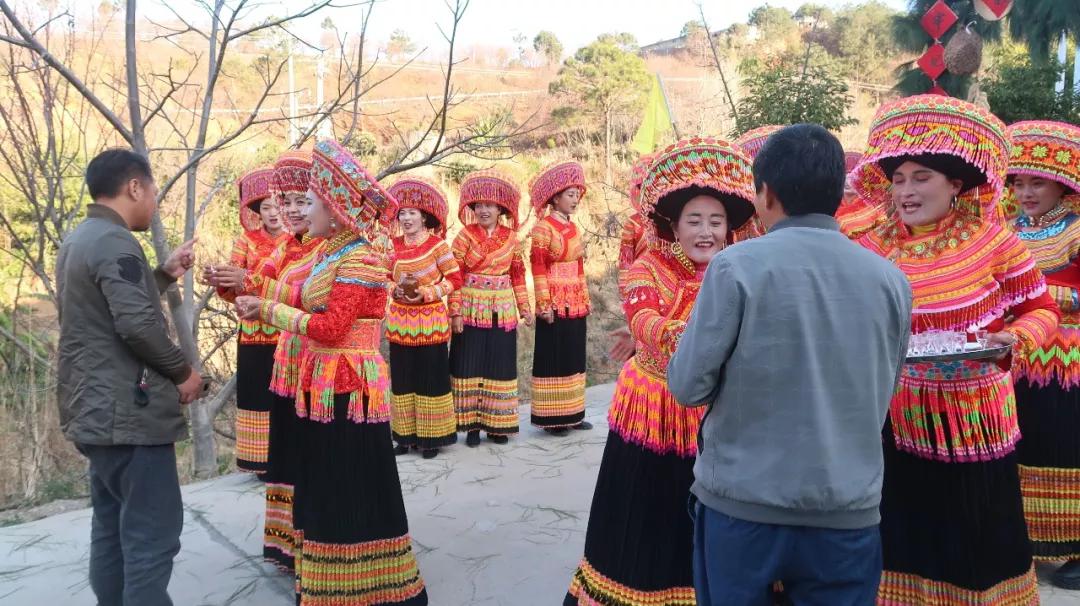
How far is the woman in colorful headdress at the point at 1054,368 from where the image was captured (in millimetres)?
3723

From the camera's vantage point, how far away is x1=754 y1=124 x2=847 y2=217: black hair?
191cm

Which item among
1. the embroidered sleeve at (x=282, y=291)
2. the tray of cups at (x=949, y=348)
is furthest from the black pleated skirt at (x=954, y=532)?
the embroidered sleeve at (x=282, y=291)

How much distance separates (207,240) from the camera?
40.8 ft

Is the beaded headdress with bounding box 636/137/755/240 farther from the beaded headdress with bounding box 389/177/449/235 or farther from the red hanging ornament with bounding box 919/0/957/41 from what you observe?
the red hanging ornament with bounding box 919/0/957/41

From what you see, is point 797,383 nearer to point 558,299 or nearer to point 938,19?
point 558,299

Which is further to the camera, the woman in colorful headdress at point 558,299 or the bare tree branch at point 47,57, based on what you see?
the woman in colorful headdress at point 558,299

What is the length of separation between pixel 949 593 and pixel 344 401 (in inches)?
98.1

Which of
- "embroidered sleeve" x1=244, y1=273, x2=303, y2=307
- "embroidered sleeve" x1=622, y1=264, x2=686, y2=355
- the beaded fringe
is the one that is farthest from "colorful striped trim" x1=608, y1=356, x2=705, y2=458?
"embroidered sleeve" x1=244, y1=273, x2=303, y2=307

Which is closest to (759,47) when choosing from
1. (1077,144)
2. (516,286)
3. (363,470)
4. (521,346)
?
(521,346)

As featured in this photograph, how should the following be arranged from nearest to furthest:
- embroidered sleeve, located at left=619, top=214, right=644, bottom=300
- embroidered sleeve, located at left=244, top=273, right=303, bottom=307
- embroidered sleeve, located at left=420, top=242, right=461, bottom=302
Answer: embroidered sleeve, located at left=244, top=273, right=303, bottom=307 → embroidered sleeve, located at left=619, top=214, right=644, bottom=300 → embroidered sleeve, located at left=420, top=242, right=461, bottom=302

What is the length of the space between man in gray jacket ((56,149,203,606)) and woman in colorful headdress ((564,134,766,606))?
164cm

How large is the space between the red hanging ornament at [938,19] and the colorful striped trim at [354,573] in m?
6.91

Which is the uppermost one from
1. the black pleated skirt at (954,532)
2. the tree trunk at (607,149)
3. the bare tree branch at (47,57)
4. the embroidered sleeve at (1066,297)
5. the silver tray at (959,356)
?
the tree trunk at (607,149)

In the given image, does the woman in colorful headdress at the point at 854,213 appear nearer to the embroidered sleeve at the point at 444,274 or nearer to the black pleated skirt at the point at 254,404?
the embroidered sleeve at the point at 444,274
